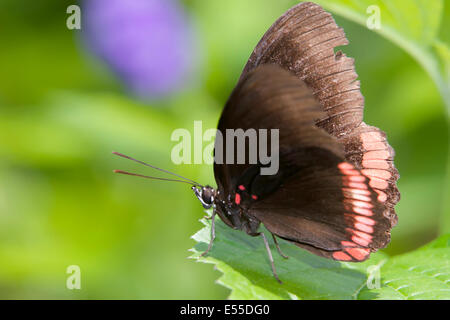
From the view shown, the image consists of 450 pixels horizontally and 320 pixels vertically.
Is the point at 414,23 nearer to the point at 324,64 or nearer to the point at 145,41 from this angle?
the point at 324,64

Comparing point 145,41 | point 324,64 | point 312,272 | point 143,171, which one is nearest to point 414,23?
point 324,64

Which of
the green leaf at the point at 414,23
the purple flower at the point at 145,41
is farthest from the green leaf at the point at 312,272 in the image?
the purple flower at the point at 145,41

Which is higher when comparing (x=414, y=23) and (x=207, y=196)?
(x=414, y=23)

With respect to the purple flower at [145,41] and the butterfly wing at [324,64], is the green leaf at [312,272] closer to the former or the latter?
the butterfly wing at [324,64]

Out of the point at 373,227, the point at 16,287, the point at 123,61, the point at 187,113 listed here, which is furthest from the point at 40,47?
the point at 373,227

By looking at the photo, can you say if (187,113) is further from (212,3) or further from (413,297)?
(413,297)
